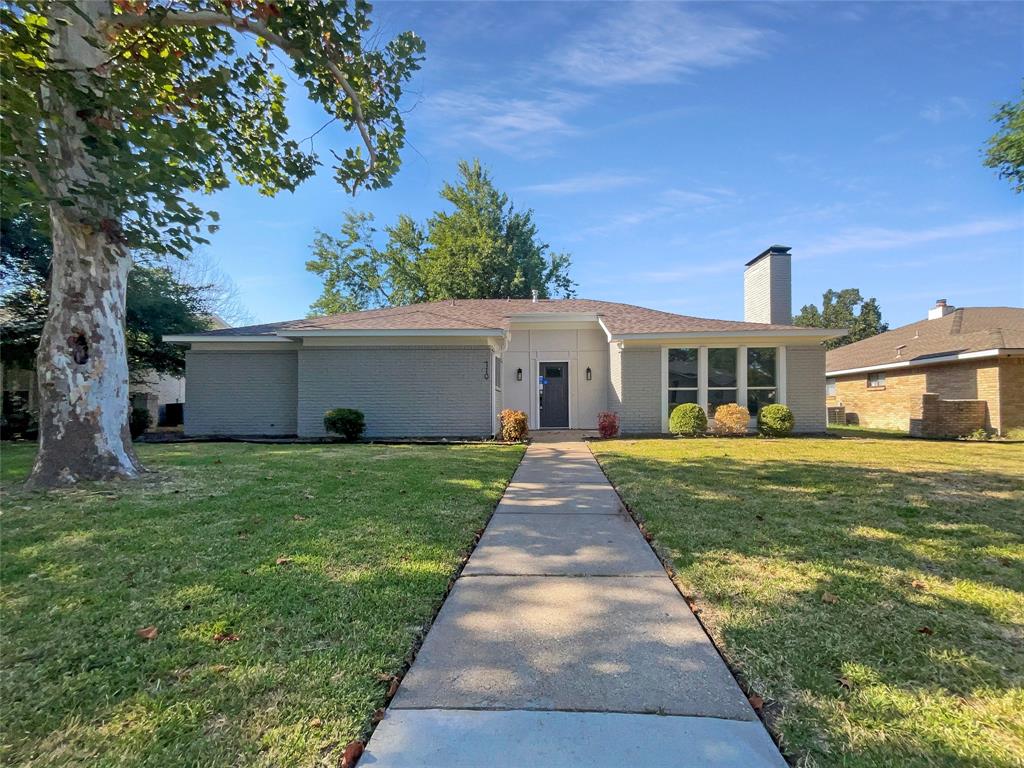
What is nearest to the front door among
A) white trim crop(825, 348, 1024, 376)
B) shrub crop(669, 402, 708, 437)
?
shrub crop(669, 402, 708, 437)

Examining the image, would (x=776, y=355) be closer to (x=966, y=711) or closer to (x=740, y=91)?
(x=740, y=91)

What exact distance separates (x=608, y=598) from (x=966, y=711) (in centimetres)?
174

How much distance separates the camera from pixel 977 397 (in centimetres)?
1525

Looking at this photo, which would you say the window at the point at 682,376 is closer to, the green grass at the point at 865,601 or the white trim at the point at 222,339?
the green grass at the point at 865,601

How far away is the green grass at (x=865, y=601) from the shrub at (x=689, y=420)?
607 centimetres

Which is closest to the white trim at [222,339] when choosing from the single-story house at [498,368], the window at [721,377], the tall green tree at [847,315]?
the single-story house at [498,368]

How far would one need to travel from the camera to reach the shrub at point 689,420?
13.4 metres

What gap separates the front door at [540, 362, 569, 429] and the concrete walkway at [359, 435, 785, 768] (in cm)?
1176

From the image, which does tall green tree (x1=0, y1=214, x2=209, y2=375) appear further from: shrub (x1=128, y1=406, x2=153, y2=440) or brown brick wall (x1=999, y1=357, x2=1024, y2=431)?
brown brick wall (x1=999, y1=357, x2=1024, y2=431)

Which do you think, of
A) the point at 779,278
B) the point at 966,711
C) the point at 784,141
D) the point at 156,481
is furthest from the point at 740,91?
the point at 156,481

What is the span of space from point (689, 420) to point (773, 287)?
5.34m

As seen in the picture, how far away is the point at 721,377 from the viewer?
14.2 meters

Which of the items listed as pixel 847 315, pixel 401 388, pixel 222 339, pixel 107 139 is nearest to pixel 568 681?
pixel 107 139

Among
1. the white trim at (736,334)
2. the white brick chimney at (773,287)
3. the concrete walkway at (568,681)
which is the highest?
the white brick chimney at (773,287)
